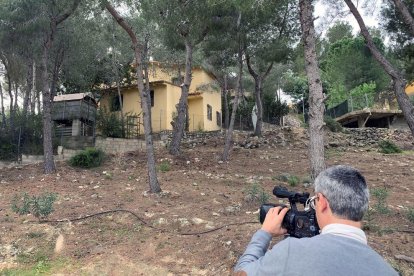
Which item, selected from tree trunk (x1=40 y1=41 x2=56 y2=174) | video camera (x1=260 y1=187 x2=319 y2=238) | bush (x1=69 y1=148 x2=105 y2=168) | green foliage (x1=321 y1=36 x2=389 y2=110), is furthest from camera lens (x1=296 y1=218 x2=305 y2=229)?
green foliage (x1=321 y1=36 x2=389 y2=110)

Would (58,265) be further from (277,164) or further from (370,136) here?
(370,136)

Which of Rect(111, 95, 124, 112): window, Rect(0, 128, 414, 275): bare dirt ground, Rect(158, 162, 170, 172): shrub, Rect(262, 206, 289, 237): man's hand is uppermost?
Rect(111, 95, 124, 112): window

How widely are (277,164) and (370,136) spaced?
9.18 meters

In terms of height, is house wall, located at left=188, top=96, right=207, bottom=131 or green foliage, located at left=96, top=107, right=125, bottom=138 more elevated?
house wall, located at left=188, top=96, right=207, bottom=131

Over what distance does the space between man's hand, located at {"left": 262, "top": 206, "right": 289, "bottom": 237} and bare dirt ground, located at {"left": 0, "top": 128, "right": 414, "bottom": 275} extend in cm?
Answer: 342

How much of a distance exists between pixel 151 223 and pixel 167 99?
714 inches

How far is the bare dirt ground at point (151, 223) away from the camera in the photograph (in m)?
5.64

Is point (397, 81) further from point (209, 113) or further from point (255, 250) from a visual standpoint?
point (209, 113)

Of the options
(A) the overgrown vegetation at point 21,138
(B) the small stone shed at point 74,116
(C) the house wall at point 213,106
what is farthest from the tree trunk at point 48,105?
(C) the house wall at point 213,106

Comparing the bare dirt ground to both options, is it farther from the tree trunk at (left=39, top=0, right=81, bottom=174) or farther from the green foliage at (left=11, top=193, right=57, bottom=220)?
the tree trunk at (left=39, top=0, right=81, bottom=174)

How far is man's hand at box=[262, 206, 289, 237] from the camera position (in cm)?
194

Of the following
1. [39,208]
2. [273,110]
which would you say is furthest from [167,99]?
[39,208]

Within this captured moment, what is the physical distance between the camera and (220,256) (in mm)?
5543

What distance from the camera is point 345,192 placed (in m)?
1.73
